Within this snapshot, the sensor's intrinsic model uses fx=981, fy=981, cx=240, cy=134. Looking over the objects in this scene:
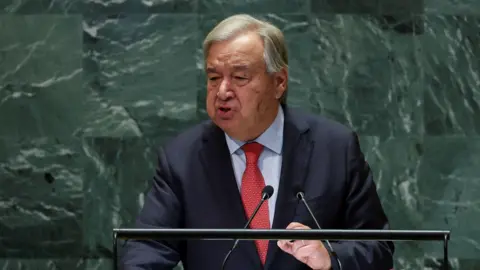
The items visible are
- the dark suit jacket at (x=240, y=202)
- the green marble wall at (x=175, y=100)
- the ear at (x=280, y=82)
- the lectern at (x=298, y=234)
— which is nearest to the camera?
the lectern at (x=298, y=234)

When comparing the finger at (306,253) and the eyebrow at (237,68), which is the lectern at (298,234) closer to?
the finger at (306,253)

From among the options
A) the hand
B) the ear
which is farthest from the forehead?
the hand

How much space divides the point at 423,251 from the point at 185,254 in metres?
1.59

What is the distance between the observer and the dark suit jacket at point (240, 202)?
321 cm

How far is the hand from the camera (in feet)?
9.31

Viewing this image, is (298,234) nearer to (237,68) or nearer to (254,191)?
(254,191)

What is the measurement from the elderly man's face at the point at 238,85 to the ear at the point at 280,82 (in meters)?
0.07

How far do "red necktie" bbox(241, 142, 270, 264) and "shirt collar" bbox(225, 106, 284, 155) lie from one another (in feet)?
0.07

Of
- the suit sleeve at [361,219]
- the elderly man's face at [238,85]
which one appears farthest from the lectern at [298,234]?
the elderly man's face at [238,85]

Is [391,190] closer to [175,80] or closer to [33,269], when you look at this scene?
[175,80]

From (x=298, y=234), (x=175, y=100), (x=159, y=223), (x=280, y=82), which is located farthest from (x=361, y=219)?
(x=175, y=100)

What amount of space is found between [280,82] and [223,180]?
41 cm

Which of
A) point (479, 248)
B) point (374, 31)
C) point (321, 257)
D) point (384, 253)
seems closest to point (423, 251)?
point (479, 248)

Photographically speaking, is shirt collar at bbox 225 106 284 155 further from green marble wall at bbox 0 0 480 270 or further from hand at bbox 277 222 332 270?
green marble wall at bbox 0 0 480 270
